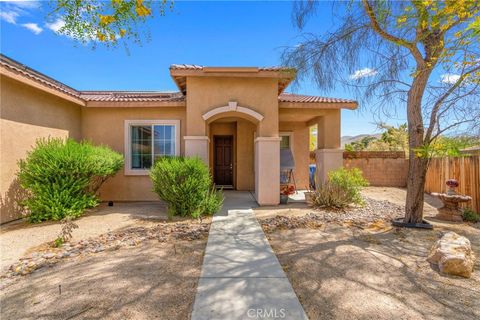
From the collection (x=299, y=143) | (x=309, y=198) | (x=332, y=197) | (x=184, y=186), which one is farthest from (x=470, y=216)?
(x=184, y=186)

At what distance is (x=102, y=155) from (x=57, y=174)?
140cm

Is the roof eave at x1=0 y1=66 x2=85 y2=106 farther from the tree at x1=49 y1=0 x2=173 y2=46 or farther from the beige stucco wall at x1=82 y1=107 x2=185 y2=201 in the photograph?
the tree at x1=49 y1=0 x2=173 y2=46

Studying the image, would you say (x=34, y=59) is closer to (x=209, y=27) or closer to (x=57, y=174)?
(x=57, y=174)

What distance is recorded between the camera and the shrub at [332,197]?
8.59 meters

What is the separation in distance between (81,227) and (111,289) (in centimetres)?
394

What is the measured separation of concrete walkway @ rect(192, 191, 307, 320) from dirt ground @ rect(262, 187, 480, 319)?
0.72 feet

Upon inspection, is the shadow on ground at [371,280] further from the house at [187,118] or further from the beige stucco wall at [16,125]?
the beige stucco wall at [16,125]

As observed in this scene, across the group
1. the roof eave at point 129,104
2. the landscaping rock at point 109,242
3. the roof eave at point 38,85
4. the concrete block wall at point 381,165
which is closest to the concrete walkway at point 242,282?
the landscaping rock at point 109,242

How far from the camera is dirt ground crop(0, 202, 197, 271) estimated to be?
5266 mm

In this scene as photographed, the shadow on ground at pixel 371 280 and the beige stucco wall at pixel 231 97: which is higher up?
the beige stucco wall at pixel 231 97

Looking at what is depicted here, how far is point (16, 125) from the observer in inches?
276

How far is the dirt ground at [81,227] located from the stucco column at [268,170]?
3511mm

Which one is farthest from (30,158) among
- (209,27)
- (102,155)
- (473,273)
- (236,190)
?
(473,273)

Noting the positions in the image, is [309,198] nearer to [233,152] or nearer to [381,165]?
[233,152]
